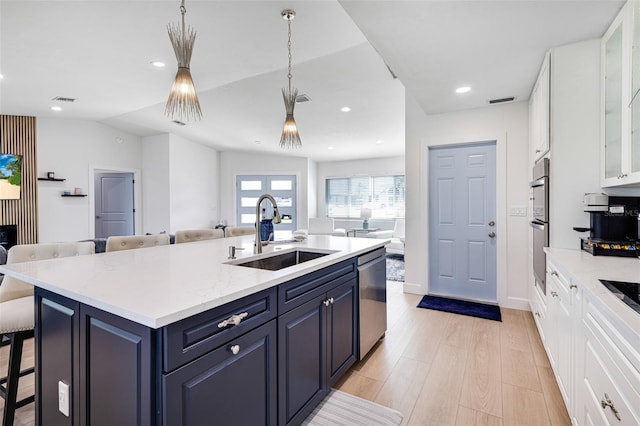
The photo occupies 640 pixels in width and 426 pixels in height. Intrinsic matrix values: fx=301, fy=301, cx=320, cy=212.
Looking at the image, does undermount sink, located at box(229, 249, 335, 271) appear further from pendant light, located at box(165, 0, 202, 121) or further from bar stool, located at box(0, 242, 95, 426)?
bar stool, located at box(0, 242, 95, 426)

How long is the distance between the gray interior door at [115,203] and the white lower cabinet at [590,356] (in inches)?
286

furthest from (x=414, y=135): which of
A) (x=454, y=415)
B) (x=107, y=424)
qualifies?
(x=107, y=424)

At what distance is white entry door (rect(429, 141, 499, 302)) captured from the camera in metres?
3.61

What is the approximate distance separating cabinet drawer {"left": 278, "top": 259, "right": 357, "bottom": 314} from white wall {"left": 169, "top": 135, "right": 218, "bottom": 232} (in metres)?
5.46

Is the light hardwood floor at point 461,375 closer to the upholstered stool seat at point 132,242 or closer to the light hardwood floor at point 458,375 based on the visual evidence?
the light hardwood floor at point 458,375

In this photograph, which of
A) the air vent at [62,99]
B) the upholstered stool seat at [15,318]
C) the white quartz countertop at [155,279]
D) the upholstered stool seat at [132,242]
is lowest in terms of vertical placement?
the upholstered stool seat at [15,318]

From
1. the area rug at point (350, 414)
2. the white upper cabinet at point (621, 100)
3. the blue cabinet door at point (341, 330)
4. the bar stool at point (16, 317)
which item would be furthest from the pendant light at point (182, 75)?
the white upper cabinet at point (621, 100)

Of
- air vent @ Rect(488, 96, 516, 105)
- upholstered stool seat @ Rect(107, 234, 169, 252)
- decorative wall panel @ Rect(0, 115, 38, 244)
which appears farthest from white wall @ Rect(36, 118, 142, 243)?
air vent @ Rect(488, 96, 516, 105)

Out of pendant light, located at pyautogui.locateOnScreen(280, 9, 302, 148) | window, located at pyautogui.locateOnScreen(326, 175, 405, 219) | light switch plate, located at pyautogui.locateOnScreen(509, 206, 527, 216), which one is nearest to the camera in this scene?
pendant light, located at pyautogui.locateOnScreen(280, 9, 302, 148)

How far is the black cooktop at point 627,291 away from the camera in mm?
1047

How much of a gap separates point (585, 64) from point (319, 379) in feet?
9.16

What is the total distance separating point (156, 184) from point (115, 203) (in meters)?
1.06

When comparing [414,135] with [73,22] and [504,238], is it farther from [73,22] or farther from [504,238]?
[73,22]

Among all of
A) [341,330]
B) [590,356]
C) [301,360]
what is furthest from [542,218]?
[301,360]
